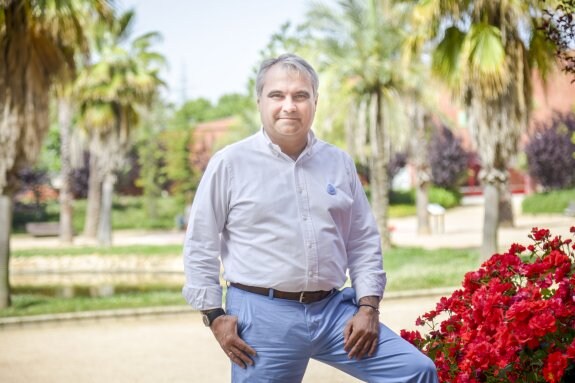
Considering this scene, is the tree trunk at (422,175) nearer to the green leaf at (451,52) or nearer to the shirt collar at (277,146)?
the green leaf at (451,52)

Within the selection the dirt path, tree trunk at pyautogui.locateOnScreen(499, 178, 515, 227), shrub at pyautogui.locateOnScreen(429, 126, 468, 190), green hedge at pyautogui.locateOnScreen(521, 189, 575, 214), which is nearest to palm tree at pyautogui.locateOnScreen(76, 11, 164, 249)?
tree trunk at pyautogui.locateOnScreen(499, 178, 515, 227)

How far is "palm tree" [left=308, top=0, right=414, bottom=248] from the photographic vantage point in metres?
19.7

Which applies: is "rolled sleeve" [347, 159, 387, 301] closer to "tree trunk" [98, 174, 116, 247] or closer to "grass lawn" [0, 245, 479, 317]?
"grass lawn" [0, 245, 479, 317]

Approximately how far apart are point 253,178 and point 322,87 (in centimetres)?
1660

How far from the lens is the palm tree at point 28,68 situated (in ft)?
38.4

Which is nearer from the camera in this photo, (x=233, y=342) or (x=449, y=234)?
(x=233, y=342)

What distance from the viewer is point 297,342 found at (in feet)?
9.85

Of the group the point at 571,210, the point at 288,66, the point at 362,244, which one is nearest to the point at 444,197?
the point at 571,210

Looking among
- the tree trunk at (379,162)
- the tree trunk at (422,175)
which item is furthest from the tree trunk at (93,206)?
the tree trunk at (379,162)

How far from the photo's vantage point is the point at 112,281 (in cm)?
1806

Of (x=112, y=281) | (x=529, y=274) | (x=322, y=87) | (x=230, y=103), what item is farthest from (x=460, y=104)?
(x=230, y=103)

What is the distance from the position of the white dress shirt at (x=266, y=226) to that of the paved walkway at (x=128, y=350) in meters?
3.89

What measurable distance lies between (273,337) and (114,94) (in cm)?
2296

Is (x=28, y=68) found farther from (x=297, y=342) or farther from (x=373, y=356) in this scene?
(x=373, y=356)
